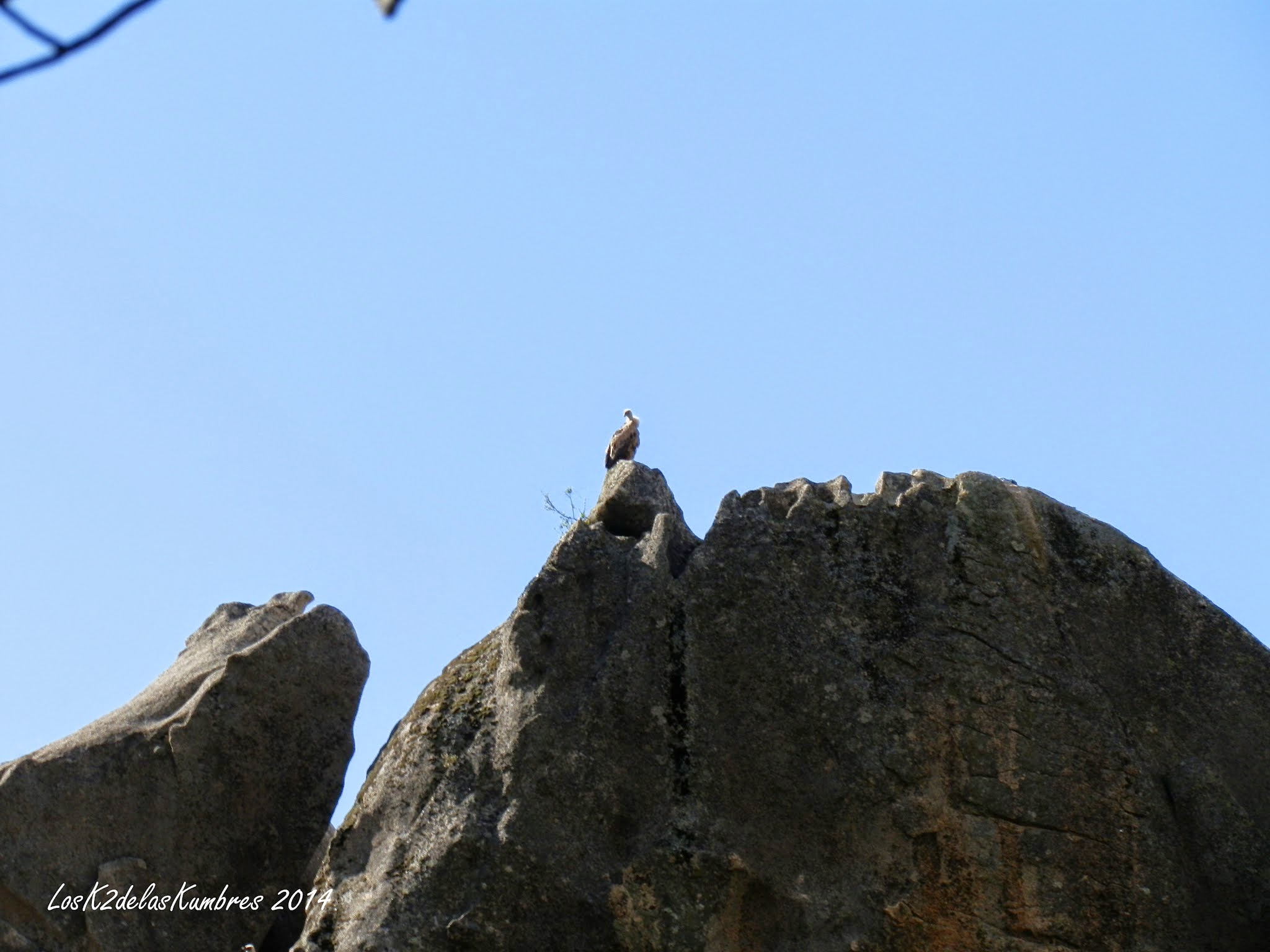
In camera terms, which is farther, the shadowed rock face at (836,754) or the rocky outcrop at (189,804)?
the rocky outcrop at (189,804)

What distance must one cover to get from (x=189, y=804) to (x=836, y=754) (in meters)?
4.65

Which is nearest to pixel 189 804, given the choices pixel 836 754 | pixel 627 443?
pixel 836 754

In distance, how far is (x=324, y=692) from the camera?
12000 mm

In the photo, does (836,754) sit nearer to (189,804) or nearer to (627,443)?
(189,804)

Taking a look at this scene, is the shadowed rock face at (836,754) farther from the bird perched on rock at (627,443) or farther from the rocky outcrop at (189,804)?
the bird perched on rock at (627,443)

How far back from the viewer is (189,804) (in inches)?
455

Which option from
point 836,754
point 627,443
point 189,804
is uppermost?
point 627,443

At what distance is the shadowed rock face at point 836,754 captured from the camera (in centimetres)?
986

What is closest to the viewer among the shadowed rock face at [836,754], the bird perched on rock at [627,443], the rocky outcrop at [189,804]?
the shadowed rock face at [836,754]

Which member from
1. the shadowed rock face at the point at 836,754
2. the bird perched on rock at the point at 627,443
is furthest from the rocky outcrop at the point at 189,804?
the bird perched on rock at the point at 627,443

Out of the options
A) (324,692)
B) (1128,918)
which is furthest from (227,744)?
(1128,918)

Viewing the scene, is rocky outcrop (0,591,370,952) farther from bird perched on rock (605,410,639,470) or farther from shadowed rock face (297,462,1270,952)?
bird perched on rock (605,410,639,470)

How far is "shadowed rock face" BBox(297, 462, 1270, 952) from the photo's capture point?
9.86m

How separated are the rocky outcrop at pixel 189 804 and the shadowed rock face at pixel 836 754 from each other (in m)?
1.27
